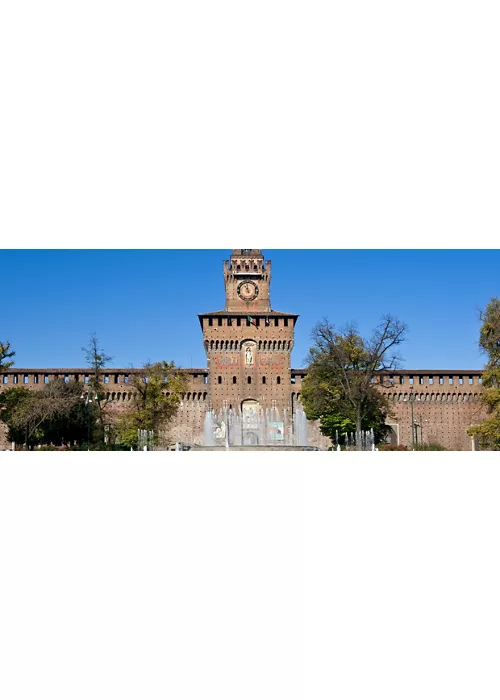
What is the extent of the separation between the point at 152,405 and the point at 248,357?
821 centimetres

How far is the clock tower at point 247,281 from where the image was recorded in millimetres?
36594

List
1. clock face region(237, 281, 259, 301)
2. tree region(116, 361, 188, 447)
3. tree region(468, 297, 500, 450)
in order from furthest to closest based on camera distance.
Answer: clock face region(237, 281, 259, 301) < tree region(116, 361, 188, 447) < tree region(468, 297, 500, 450)

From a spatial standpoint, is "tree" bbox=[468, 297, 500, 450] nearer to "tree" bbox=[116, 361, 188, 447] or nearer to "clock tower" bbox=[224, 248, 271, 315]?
"tree" bbox=[116, 361, 188, 447]

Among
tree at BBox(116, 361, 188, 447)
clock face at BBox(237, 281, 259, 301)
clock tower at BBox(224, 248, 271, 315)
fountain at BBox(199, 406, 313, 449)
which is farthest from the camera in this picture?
clock face at BBox(237, 281, 259, 301)

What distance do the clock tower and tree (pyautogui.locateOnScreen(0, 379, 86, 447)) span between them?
9.55m

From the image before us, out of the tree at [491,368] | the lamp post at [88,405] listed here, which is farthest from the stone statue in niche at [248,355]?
the tree at [491,368]

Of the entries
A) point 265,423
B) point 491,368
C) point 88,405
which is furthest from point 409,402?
point 88,405

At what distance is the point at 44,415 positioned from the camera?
91.1ft

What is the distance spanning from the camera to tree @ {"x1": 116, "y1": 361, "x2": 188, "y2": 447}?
90.7 ft

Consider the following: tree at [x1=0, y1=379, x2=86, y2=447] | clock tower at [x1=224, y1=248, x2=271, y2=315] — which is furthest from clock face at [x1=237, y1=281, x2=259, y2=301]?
tree at [x1=0, y1=379, x2=86, y2=447]

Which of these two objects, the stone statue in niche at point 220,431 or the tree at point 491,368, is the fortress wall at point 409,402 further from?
the tree at point 491,368

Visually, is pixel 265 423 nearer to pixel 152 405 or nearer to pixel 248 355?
pixel 248 355

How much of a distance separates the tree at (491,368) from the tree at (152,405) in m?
10.8
